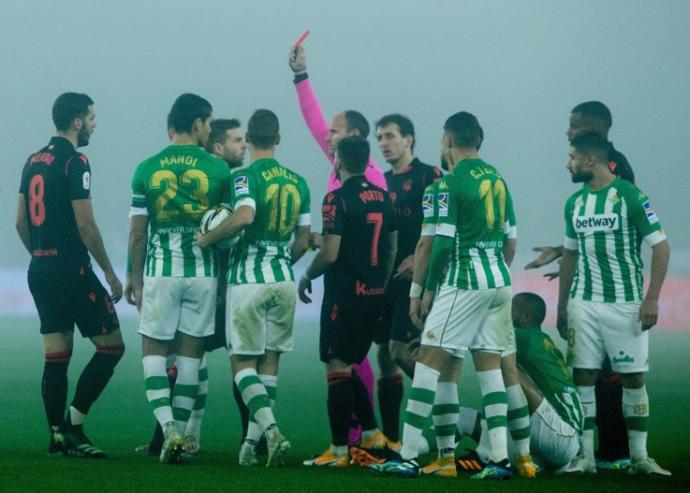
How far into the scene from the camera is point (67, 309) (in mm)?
6578

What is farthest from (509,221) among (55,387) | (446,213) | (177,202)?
(55,387)

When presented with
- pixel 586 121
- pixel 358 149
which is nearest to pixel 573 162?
pixel 586 121

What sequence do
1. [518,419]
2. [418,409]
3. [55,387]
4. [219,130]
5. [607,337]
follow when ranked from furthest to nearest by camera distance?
[219,130]
[55,387]
[607,337]
[518,419]
[418,409]

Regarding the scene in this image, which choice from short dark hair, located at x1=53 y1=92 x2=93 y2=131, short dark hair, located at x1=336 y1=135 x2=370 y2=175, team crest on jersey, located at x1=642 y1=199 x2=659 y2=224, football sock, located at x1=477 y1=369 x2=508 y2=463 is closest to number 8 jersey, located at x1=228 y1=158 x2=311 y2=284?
short dark hair, located at x1=336 y1=135 x2=370 y2=175

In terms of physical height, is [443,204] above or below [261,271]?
above

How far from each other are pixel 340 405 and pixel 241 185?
3.78 ft

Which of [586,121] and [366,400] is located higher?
[586,121]

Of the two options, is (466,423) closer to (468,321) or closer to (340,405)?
(340,405)

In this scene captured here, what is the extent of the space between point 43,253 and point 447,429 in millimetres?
2269

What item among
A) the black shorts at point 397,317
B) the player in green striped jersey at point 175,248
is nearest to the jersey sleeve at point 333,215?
the player in green striped jersey at point 175,248

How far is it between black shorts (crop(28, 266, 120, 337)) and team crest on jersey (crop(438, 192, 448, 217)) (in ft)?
6.21

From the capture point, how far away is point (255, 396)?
607 cm

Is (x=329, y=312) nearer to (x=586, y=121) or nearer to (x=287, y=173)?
(x=287, y=173)

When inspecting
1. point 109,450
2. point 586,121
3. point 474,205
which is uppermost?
point 586,121
